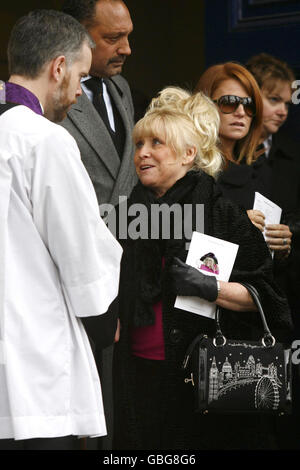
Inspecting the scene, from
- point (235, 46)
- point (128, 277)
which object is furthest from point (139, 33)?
point (128, 277)

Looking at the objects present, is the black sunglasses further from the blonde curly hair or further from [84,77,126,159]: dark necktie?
[84,77,126,159]: dark necktie

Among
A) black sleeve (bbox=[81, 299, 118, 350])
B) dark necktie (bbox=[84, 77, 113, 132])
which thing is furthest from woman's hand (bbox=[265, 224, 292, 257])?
black sleeve (bbox=[81, 299, 118, 350])

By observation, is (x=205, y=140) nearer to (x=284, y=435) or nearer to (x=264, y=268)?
(x=264, y=268)

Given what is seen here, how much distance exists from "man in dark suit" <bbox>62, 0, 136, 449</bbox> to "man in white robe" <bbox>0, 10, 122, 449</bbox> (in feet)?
3.16

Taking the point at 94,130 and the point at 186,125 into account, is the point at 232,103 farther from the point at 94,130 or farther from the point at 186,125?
the point at 94,130

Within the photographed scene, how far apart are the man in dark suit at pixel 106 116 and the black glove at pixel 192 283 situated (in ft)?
1.83

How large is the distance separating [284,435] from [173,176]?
1.35m

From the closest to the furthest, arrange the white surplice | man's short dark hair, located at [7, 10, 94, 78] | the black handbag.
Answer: the white surplice, man's short dark hair, located at [7, 10, 94, 78], the black handbag

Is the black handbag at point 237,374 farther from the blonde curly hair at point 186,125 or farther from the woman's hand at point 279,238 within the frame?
the blonde curly hair at point 186,125

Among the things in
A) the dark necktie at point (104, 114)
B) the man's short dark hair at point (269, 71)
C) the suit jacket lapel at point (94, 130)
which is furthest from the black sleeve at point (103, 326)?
the man's short dark hair at point (269, 71)

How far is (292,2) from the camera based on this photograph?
395 cm

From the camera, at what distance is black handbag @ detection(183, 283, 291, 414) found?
2.96 m

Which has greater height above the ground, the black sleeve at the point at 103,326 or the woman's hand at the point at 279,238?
the woman's hand at the point at 279,238

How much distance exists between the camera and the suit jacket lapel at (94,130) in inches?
138
